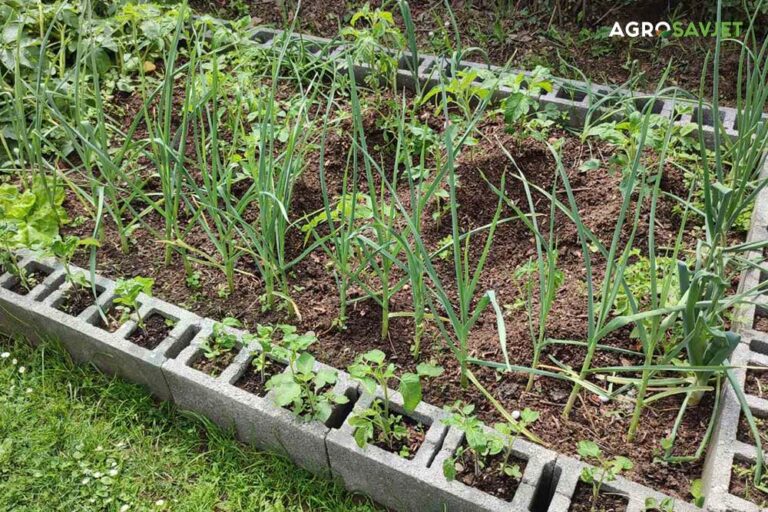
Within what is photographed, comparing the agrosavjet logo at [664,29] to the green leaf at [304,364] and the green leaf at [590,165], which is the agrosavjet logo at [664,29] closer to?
the green leaf at [590,165]

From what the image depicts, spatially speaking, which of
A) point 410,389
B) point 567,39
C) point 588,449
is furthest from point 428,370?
point 567,39

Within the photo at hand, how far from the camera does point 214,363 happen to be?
202 cm

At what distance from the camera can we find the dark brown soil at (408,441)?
1.80m

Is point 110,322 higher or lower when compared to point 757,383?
lower

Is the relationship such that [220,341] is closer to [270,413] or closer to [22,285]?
[270,413]

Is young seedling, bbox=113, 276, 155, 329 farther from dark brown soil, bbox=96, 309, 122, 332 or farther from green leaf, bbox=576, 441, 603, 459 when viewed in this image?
green leaf, bbox=576, 441, 603, 459

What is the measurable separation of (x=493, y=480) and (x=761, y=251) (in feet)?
3.65

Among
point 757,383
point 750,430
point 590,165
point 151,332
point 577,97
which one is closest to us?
point 750,430

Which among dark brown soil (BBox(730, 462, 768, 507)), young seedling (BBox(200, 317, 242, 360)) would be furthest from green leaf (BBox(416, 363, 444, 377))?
dark brown soil (BBox(730, 462, 768, 507))

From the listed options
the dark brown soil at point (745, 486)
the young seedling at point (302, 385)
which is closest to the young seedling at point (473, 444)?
the young seedling at point (302, 385)

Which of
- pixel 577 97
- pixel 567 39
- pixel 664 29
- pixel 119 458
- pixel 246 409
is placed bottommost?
pixel 119 458

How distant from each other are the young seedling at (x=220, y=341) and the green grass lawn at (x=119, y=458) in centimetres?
20

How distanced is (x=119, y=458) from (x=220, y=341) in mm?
427

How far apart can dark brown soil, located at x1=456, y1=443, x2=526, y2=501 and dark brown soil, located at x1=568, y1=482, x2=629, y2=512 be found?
133 millimetres
